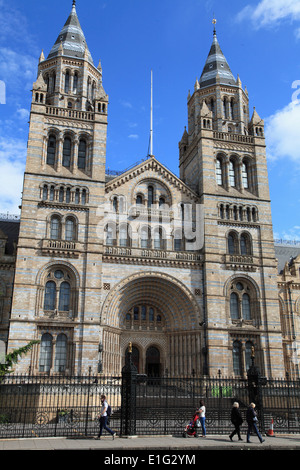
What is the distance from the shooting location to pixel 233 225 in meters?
38.7

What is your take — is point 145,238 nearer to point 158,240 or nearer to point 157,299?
point 158,240

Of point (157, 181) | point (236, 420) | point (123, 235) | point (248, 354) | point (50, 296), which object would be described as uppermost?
point (157, 181)

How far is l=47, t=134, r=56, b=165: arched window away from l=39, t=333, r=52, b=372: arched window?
46.4 feet

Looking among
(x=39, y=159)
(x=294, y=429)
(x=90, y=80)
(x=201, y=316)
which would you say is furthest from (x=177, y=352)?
(x=90, y=80)

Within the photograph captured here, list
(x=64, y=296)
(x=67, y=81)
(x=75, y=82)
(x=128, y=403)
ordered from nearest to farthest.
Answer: (x=128, y=403), (x=64, y=296), (x=67, y=81), (x=75, y=82)

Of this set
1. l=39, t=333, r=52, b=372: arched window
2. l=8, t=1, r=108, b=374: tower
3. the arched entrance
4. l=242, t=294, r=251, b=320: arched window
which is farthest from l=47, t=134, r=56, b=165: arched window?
l=242, t=294, r=251, b=320: arched window

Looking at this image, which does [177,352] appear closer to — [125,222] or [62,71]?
[125,222]

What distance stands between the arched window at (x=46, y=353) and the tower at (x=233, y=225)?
11.8m

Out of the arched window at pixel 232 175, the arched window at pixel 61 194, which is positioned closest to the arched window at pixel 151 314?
the arched window at pixel 61 194

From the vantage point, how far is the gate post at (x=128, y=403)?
18797mm

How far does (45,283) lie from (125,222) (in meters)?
8.21

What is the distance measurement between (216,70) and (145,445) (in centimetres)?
A: 3797

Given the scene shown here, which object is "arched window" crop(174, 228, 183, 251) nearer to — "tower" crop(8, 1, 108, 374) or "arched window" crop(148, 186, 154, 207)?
"arched window" crop(148, 186, 154, 207)

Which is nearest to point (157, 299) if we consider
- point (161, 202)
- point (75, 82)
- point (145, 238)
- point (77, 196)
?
point (145, 238)
